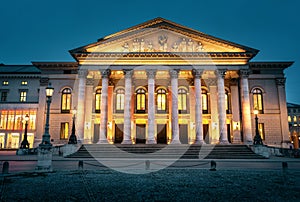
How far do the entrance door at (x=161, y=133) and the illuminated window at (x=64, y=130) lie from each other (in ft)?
46.1

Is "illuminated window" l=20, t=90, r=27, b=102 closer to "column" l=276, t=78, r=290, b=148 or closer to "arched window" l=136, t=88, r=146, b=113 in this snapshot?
"arched window" l=136, t=88, r=146, b=113

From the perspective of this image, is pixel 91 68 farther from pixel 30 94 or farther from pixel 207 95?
pixel 30 94

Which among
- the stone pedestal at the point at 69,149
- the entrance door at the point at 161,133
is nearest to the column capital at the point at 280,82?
the entrance door at the point at 161,133

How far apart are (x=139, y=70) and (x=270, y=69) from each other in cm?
2094

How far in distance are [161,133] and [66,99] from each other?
1591 cm

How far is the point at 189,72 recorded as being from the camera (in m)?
34.4

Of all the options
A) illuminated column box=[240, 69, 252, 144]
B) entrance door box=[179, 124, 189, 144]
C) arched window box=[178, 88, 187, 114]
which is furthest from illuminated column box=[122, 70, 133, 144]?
illuminated column box=[240, 69, 252, 144]

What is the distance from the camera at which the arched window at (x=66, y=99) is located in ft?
125

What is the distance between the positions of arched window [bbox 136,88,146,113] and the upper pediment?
7963 millimetres

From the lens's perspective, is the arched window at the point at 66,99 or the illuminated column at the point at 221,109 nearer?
the illuminated column at the point at 221,109

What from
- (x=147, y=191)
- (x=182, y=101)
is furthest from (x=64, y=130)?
(x=147, y=191)

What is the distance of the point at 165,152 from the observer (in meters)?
27.0

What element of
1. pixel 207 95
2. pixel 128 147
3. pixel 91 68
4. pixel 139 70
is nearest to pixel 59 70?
pixel 91 68

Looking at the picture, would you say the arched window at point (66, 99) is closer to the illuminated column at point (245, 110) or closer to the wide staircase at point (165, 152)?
the wide staircase at point (165, 152)
